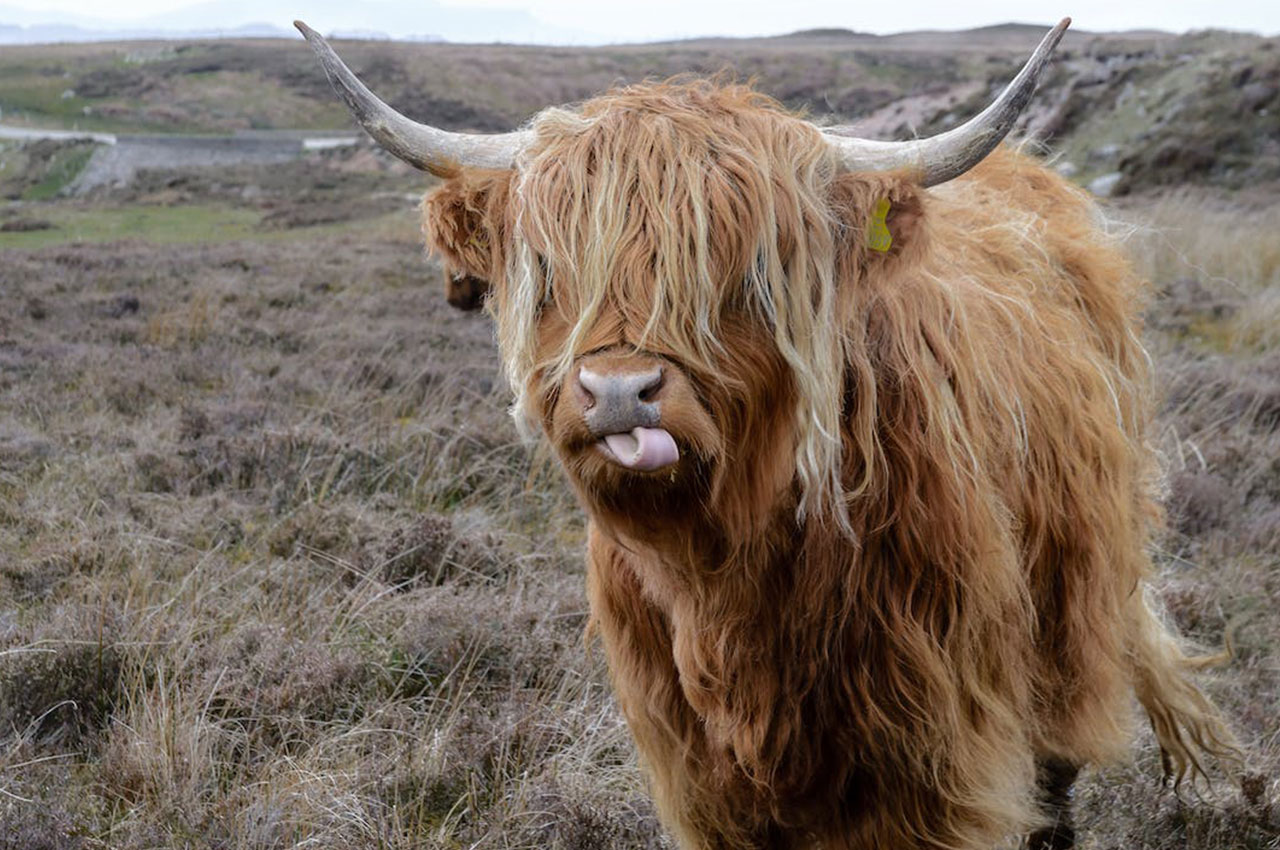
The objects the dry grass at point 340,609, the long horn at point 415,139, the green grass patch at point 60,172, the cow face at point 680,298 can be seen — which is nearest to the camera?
the cow face at point 680,298

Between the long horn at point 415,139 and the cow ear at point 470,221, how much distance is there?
0.12 feet

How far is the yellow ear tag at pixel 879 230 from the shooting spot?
1896 mm

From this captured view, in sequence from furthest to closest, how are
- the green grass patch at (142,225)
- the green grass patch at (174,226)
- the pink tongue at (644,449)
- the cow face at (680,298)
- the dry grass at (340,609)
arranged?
the green grass patch at (174,226) → the green grass patch at (142,225) → the dry grass at (340,609) → the cow face at (680,298) → the pink tongue at (644,449)

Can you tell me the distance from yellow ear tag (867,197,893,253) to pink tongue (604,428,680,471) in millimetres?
562

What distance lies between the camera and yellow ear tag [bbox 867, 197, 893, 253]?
6.22 ft

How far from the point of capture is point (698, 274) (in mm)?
1764

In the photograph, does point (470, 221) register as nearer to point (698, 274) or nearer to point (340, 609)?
point (698, 274)

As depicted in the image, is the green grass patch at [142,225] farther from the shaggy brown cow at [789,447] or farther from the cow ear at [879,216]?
the cow ear at [879,216]

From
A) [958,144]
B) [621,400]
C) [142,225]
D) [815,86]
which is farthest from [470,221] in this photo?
[815,86]

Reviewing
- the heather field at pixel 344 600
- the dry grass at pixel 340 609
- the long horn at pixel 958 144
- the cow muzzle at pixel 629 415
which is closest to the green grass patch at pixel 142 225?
the heather field at pixel 344 600

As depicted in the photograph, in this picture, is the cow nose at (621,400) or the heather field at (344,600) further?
the heather field at (344,600)

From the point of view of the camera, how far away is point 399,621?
3805 mm

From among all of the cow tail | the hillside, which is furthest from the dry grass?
the hillside

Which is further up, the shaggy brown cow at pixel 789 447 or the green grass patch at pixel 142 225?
the shaggy brown cow at pixel 789 447
